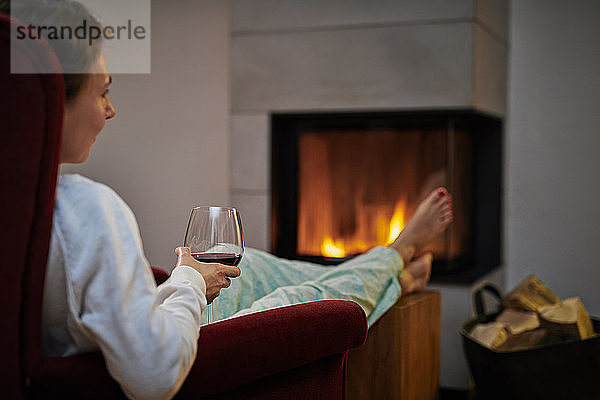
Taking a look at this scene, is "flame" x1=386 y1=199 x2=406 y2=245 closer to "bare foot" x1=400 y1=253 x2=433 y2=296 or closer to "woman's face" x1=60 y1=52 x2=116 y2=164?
"bare foot" x1=400 y1=253 x2=433 y2=296

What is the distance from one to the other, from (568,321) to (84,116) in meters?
1.96

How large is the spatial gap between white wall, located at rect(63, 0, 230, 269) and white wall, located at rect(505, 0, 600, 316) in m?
1.33

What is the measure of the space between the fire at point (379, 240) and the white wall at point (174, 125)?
1.67ft

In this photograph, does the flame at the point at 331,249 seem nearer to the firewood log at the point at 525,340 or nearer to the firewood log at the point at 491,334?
the firewood log at the point at 491,334

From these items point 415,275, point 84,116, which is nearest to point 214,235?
point 84,116

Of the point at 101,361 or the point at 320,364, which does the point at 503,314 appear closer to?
the point at 320,364

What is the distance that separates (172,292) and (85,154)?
0.85 feet

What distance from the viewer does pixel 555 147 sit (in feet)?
10.3

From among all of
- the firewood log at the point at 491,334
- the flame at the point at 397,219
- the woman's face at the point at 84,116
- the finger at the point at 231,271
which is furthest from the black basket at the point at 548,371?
the woman's face at the point at 84,116

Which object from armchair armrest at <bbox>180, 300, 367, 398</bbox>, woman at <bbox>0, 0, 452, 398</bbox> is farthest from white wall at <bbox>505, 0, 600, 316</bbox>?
woman at <bbox>0, 0, 452, 398</bbox>

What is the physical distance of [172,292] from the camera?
3.69 ft

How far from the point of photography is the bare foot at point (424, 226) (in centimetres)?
224

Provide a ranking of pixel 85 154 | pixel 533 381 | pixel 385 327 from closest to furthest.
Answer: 1. pixel 85 154
2. pixel 385 327
3. pixel 533 381

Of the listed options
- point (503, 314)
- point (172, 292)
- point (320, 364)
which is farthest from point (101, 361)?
point (503, 314)
